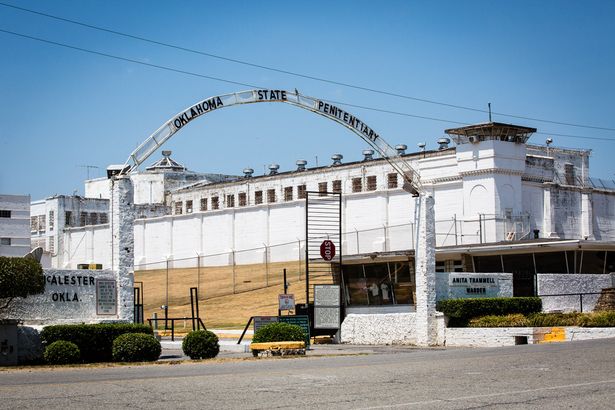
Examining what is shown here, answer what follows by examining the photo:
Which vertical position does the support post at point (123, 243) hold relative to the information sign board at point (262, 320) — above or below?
above

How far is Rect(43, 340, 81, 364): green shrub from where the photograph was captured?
25.2 metres

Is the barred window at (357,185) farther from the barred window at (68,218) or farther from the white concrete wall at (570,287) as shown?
the white concrete wall at (570,287)

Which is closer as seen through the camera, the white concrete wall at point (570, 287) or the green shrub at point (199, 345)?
the green shrub at point (199, 345)

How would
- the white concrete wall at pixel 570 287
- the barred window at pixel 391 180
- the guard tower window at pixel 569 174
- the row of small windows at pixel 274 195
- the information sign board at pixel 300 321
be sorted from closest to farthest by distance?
the information sign board at pixel 300 321 → the white concrete wall at pixel 570 287 → the guard tower window at pixel 569 174 → the barred window at pixel 391 180 → the row of small windows at pixel 274 195

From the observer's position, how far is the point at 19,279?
2555 centimetres

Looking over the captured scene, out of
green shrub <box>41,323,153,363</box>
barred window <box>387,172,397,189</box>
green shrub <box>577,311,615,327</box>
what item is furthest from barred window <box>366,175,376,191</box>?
green shrub <box>41,323,153,363</box>

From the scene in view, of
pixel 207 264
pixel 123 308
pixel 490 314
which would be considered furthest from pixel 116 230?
pixel 207 264

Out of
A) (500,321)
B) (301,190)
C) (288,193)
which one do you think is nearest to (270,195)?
(288,193)

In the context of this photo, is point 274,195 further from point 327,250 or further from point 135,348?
point 135,348

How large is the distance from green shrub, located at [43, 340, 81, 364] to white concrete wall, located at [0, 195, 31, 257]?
75.0 ft

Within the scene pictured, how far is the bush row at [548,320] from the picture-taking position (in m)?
33.2

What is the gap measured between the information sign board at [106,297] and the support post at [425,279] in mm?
11693

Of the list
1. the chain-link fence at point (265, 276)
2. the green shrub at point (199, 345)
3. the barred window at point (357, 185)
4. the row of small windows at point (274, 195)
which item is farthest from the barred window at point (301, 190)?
the green shrub at point (199, 345)

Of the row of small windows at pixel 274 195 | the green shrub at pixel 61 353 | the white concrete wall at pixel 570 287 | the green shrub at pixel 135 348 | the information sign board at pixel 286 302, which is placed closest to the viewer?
the green shrub at pixel 61 353
